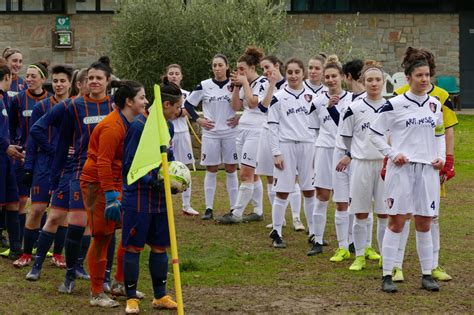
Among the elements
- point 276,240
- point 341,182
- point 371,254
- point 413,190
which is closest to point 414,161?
point 413,190

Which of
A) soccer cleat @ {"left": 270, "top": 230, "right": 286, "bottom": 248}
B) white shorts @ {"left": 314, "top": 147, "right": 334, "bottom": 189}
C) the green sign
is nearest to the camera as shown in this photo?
white shorts @ {"left": 314, "top": 147, "right": 334, "bottom": 189}

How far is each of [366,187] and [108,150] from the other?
3.14 meters

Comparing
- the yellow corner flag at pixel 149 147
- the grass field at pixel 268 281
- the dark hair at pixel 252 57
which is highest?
the dark hair at pixel 252 57

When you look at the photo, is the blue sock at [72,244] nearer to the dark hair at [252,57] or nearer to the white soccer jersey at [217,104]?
the dark hair at [252,57]

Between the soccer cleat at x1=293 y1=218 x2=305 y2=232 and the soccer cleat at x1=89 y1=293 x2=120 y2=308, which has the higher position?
the soccer cleat at x1=293 y1=218 x2=305 y2=232

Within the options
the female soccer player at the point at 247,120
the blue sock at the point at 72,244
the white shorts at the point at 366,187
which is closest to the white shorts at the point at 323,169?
the white shorts at the point at 366,187

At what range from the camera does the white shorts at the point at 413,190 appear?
10.3 m

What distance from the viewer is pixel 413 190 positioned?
10312 millimetres

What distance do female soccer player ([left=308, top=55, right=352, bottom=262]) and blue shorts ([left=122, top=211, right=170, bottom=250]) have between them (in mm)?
3180

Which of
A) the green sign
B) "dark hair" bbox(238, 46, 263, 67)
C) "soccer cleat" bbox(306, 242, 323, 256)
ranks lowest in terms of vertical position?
"soccer cleat" bbox(306, 242, 323, 256)

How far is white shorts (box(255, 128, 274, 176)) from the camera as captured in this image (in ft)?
47.5

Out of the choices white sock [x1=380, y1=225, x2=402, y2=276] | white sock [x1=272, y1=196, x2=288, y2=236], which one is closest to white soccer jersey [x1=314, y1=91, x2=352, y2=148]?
white sock [x1=272, y1=196, x2=288, y2=236]

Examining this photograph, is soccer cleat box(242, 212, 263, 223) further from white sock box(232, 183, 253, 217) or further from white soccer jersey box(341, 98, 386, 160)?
white soccer jersey box(341, 98, 386, 160)

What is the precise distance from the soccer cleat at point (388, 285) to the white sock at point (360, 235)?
121cm
